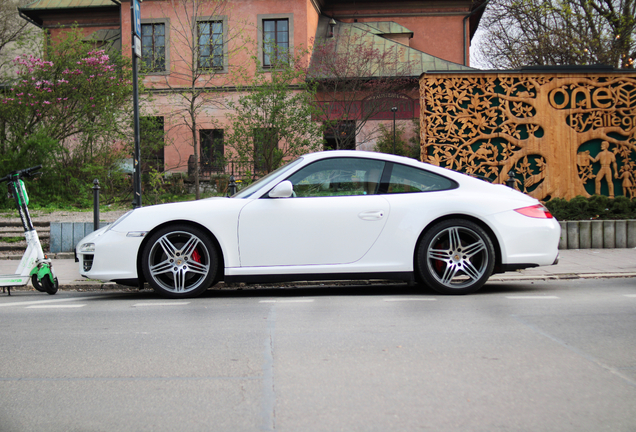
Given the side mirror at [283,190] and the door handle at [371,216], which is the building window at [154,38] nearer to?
the side mirror at [283,190]

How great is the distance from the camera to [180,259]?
19.5 ft

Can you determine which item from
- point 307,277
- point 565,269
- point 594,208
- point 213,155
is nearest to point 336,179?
point 307,277

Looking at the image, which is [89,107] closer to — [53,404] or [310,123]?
[310,123]

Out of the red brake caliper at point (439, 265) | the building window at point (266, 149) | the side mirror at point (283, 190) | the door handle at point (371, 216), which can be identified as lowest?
the red brake caliper at point (439, 265)

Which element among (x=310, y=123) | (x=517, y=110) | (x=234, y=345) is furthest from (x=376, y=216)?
(x=310, y=123)

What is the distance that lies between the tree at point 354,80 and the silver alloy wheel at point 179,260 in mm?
16018

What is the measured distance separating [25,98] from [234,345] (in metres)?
13.3

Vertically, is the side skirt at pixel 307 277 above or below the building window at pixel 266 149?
below

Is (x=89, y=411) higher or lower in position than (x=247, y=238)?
lower

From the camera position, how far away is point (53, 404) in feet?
9.94

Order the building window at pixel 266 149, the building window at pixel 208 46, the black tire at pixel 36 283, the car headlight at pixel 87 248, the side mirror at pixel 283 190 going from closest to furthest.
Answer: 1. the side mirror at pixel 283 190
2. the car headlight at pixel 87 248
3. the black tire at pixel 36 283
4. the building window at pixel 266 149
5. the building window at pixel 208 46

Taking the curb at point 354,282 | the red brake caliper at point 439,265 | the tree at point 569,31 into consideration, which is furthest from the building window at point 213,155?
the tree at point 569,31

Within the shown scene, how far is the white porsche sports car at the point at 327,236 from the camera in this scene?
19.3 feet

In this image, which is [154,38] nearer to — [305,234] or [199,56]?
[199,56]
